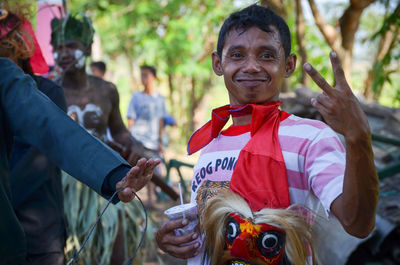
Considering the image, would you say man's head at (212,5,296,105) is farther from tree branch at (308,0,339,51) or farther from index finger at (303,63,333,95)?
tree branch at (308,0,339,51)

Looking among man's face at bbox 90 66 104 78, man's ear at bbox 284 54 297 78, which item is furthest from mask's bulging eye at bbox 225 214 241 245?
man's face at bbox 90 66 104 78

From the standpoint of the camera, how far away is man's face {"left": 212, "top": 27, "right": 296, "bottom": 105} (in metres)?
1.56

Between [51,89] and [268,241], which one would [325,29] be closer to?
[51,89]

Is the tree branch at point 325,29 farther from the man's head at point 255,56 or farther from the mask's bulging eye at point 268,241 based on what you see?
the mask's bulging eye at point 268,241

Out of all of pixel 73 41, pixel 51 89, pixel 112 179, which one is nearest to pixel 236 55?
pixel 112 179

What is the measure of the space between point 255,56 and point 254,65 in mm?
43

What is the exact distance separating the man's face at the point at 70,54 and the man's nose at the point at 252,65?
2.57 metres

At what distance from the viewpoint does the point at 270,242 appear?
1285 millimetres

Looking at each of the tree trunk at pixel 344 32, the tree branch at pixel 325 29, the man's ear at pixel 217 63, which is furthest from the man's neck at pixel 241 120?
the tree branch at pixel 325 29

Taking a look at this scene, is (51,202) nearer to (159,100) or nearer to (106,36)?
(159,100)

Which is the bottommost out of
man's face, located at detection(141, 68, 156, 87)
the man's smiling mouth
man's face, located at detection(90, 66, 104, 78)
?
man's face, located at detection(141, 68, 156, 87)

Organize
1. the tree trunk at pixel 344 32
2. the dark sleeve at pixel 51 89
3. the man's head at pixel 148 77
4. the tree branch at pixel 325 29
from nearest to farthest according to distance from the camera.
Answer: the dark sleeve at pixel 51 89 < the tree trunk at pixel 344 32 < the tree branch at pixel 325 29 < the man's head at pixel 148 77

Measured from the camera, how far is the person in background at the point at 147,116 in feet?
21.8

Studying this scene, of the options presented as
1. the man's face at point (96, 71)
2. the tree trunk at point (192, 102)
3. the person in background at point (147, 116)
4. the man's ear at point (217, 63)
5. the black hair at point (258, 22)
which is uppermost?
the black hair at point (258, 22)
